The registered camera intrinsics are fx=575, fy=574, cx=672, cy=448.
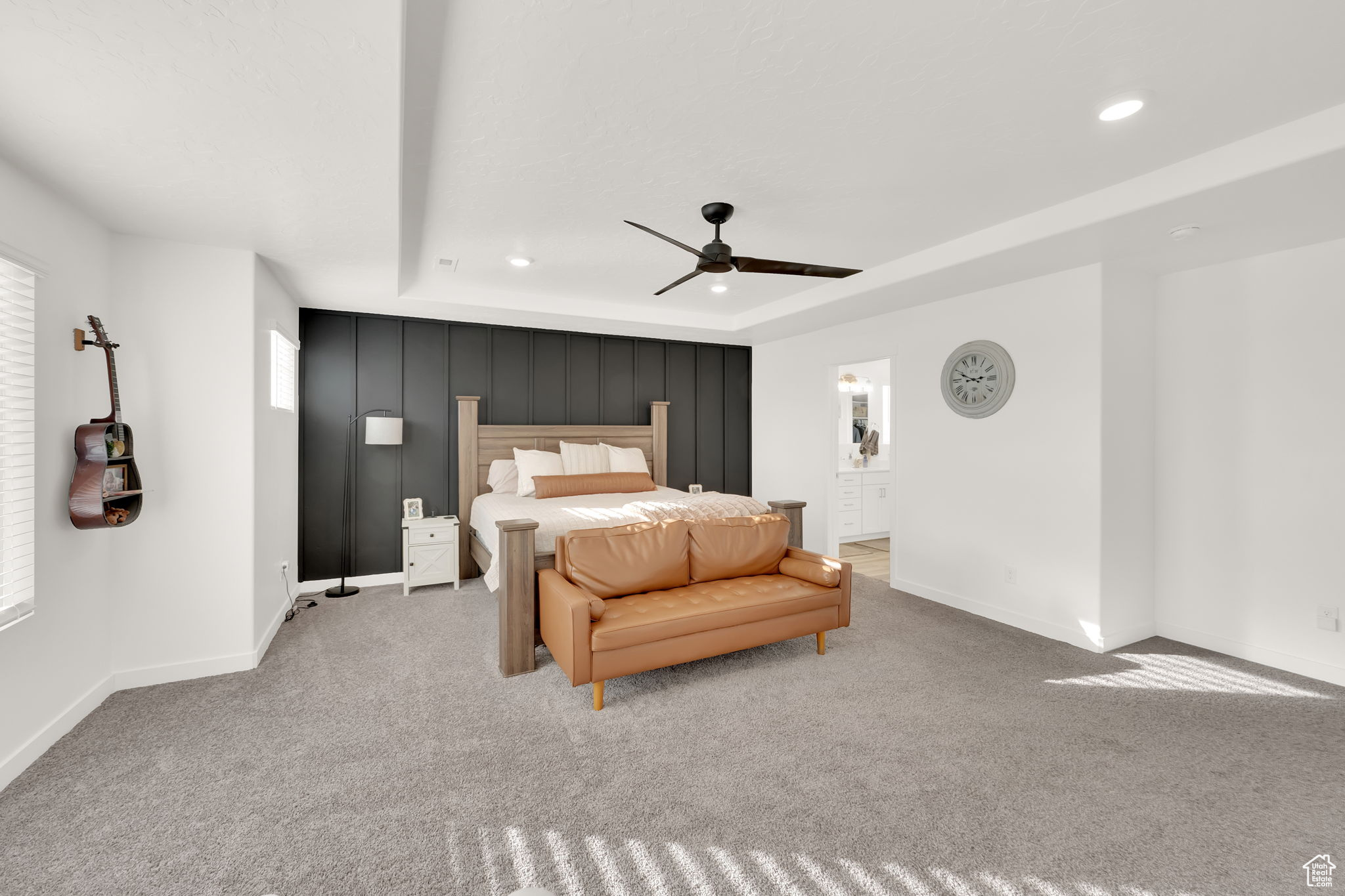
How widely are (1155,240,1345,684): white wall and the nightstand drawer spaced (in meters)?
5.13

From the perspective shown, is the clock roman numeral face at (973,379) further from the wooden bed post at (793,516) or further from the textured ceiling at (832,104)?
the wooden bed post at (793,516)

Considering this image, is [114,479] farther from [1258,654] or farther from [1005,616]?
[1258,654]

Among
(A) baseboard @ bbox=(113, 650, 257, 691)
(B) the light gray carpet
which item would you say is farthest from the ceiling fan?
(A) baseboard @ bbox=(113, 650, 257, 691)

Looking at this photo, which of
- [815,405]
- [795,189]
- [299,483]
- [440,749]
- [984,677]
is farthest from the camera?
[815,405]

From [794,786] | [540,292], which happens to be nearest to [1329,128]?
[794,786]

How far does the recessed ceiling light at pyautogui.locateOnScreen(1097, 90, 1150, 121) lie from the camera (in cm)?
202

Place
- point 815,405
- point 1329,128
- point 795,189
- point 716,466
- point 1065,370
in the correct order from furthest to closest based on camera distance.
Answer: point 716,466
point 815,405
point 1065,370
point 795,189
point 1329,128

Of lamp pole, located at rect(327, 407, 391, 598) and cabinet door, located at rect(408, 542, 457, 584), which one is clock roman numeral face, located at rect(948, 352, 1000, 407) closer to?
cabinet door, located at rect(408, 542, 457, 584)

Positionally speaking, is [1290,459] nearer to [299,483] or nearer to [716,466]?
[716,466]

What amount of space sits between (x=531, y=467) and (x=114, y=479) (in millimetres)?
2843

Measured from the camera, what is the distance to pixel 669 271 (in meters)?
4.26

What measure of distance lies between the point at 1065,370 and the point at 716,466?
3.68 meters

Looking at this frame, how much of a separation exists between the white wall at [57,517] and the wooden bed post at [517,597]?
1.82 m

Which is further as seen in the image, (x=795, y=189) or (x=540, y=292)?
(x=540, y=292)
